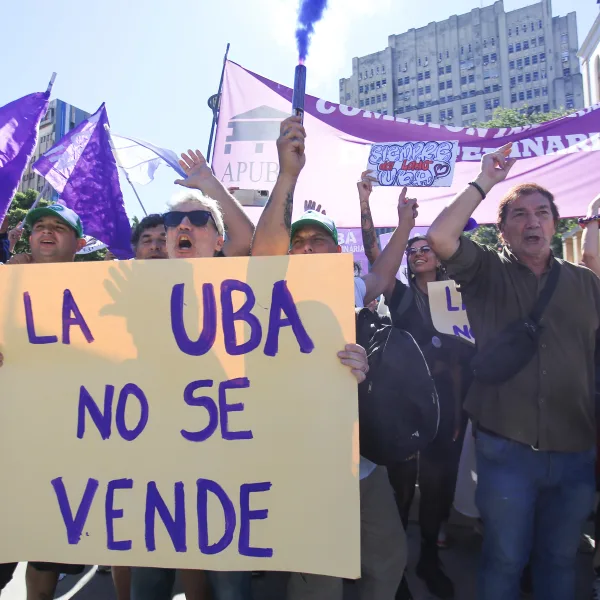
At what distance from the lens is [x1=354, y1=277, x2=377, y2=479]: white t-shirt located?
164 cm

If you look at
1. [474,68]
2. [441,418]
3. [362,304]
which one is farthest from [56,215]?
[474,68]

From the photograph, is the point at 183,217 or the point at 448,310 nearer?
the point at 183,217

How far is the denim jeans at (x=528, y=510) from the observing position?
5.44 feet

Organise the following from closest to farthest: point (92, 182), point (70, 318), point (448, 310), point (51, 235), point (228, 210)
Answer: point (70, 318) → point (228, 210) → point (51, 235) → point (448, 310) → point (92, 182)

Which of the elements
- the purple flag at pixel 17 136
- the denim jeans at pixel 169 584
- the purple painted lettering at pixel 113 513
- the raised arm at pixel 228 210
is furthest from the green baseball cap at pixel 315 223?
the purple flag at pixel 17 136

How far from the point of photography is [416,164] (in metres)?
4.44

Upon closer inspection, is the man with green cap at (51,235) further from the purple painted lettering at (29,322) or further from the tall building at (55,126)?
the tall building at (55,126)

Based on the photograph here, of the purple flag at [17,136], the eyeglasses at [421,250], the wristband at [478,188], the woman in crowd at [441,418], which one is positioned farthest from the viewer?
the purple flag at [17,136]

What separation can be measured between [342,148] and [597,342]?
333 centimetres

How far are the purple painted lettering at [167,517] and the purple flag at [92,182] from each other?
9.98 ft

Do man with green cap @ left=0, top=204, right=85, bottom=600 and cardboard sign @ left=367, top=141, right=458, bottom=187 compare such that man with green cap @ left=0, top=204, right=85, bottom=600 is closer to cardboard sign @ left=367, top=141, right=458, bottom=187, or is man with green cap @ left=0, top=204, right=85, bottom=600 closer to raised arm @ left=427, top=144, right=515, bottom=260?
raised arm @ left=427, top=144, right=515, bottom=260

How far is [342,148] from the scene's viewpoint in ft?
15.5

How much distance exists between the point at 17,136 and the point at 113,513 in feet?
10.9

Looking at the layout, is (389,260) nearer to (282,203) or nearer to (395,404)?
(282,203)
